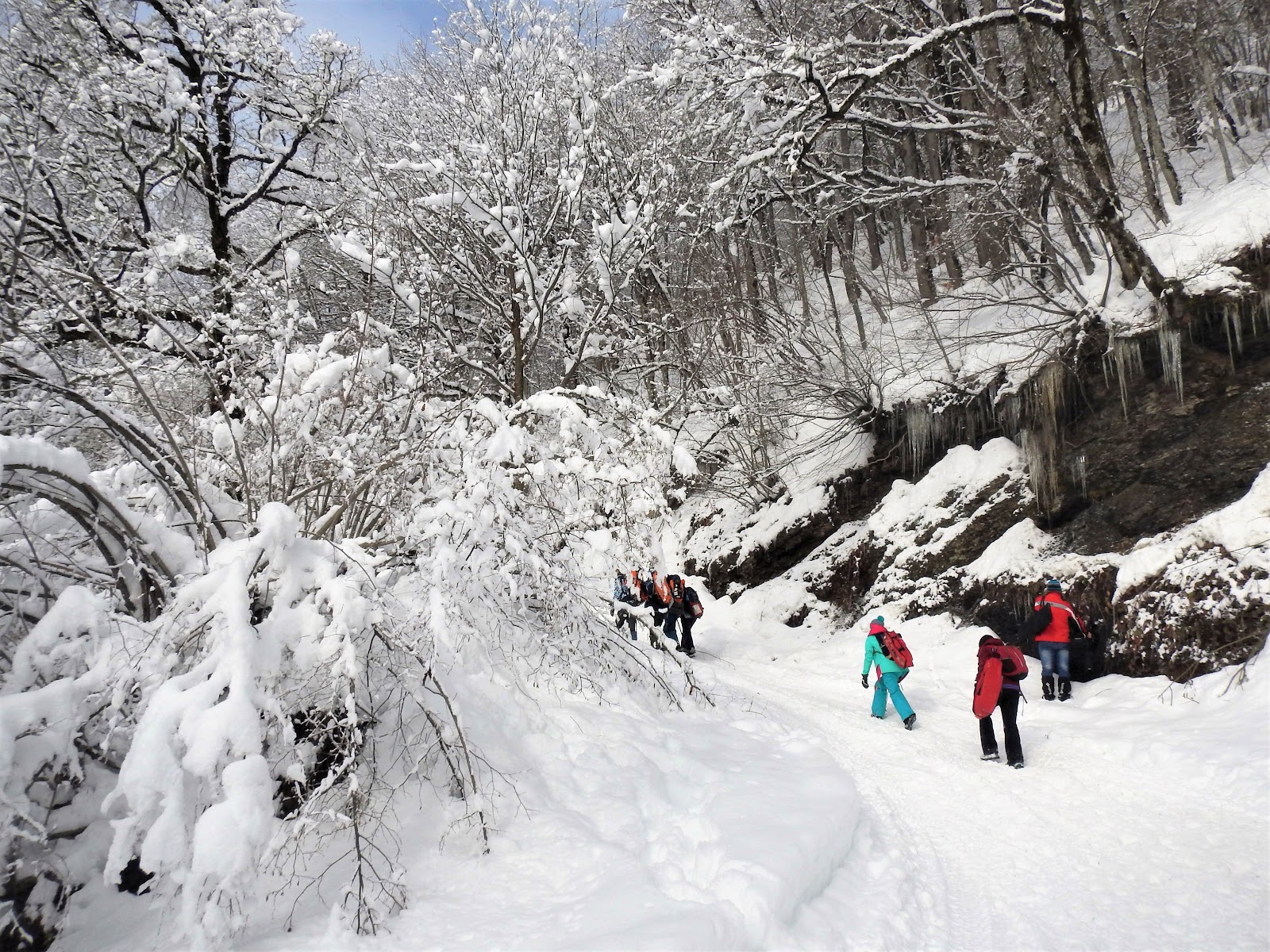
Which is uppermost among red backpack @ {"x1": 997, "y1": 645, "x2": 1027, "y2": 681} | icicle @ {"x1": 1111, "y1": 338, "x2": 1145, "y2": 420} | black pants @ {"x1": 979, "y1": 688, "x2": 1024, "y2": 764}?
icicle @ {"x1": 1111, "y1": 338, "x2": 1145, "y2": 420}

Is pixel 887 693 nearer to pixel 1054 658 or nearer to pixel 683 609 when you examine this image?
pixel 1054 658

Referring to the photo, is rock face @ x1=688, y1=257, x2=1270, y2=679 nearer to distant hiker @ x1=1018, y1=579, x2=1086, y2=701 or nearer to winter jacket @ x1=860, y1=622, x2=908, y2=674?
distant hiker @ x1=1018, y1=579, x2=1086, y2=701

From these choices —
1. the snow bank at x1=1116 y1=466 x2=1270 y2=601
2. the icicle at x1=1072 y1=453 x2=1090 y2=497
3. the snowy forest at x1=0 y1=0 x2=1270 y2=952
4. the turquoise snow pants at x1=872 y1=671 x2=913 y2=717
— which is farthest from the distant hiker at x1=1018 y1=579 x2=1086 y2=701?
the icicle at x1=1072 y1=453 x2=1090 y2=497

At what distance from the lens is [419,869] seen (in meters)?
3.33

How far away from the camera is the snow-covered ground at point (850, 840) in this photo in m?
3.05

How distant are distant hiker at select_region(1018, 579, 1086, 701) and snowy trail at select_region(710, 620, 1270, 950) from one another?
0.71 ft

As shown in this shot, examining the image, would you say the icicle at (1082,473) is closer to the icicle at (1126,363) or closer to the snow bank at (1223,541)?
the icicle at (1126,363)

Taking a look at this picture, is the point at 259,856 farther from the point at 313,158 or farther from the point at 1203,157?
the point at 1203,157

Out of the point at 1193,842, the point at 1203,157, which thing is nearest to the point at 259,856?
the point at 1193,842

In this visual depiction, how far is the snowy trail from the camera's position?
3.41m

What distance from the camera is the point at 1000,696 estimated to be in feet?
18.7

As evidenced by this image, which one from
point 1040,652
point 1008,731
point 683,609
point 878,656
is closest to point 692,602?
point 683,609

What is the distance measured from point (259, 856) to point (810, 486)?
1205 cm

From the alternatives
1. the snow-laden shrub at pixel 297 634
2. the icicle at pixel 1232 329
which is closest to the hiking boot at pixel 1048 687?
the icicle at pixel 1232 329
